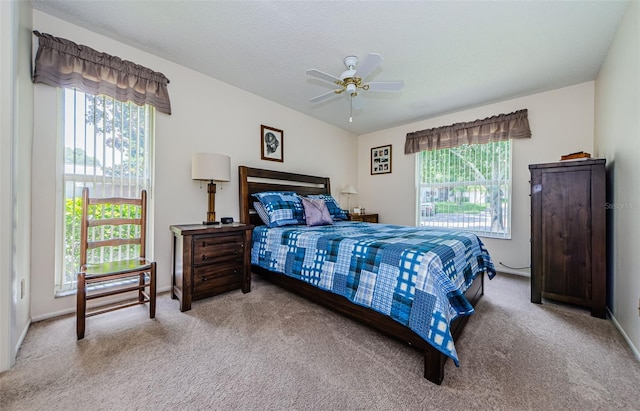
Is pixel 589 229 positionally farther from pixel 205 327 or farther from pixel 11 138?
pixel 11 138

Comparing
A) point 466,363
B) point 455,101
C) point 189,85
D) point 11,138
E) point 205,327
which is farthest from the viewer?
point 455,101

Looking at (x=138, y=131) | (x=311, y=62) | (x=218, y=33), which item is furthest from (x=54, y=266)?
(x=311, y=62)

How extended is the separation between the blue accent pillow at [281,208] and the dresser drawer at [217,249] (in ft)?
1.71

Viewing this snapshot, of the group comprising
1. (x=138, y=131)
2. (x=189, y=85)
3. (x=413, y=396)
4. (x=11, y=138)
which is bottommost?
(x=413, y=396)

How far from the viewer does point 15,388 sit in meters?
1.33

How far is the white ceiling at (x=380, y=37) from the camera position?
1980 mm

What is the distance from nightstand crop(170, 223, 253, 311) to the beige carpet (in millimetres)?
269

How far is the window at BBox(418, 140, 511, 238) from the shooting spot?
3.72m

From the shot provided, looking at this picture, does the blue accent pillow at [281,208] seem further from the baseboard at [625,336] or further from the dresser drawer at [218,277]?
the baseboard at [625,336]

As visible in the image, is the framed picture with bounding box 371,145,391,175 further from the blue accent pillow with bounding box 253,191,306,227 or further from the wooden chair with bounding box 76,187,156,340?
the wooden chair with bounding box 76,187,156,340

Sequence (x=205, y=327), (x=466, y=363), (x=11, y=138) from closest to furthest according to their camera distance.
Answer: (x=11, y=138) → (x=466, y=363) → (x=205, y=327)

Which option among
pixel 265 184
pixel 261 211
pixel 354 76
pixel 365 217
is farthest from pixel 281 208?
pixel 365 217

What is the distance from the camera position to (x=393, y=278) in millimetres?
1654

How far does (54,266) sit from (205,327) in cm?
144
